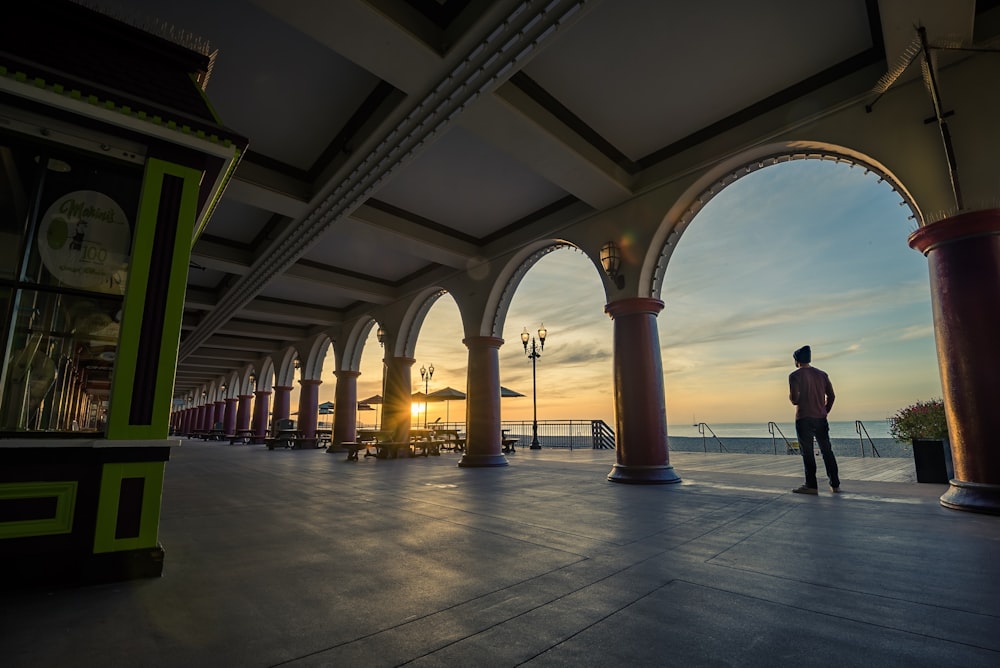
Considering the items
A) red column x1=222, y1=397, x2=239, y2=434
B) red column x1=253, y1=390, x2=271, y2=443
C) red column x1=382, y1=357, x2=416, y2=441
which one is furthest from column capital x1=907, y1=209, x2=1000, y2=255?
red column x1=222, y1=397, x2=239, y2=434

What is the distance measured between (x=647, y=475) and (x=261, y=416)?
2276cm

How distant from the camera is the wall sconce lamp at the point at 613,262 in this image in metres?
7.39

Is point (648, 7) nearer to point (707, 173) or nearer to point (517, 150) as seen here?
point (517, 150)

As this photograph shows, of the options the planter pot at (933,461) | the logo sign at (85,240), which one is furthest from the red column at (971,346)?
the logo sign at (85,240)

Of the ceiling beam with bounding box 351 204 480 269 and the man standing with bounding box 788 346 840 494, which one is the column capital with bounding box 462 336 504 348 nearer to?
the ceiling beam with bounding box 351 204 480 269

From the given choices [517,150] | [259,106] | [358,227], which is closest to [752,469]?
[517,150]

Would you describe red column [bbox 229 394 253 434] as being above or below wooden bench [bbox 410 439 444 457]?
above

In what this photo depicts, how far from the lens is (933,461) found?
243 inches

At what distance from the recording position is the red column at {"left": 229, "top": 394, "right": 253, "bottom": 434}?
26.7 metres

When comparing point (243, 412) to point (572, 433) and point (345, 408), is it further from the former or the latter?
point (572, 433)

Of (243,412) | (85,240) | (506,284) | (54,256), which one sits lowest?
(243,412)

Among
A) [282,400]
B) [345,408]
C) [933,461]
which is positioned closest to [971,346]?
[933,461]

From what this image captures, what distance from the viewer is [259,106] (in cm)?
592

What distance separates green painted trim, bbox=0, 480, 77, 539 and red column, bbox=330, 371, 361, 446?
1338 centimetres
